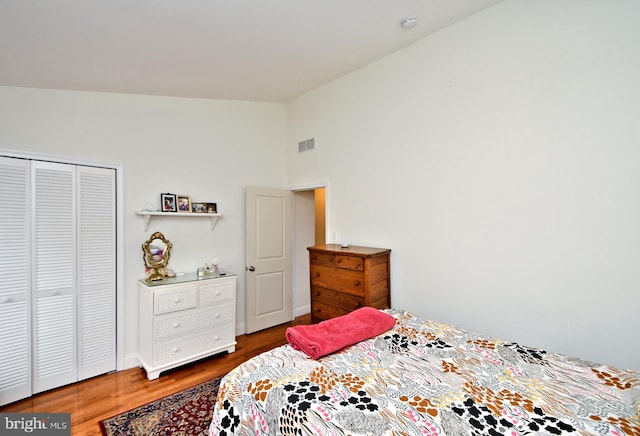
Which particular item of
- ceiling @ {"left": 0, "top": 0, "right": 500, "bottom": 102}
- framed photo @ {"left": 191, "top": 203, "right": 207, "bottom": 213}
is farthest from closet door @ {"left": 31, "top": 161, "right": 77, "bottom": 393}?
framed photo @ {"left": 191, "top": 203, "right": 207, "bottom": 213}

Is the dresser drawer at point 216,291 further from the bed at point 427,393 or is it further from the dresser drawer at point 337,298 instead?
the bed at point 427,393

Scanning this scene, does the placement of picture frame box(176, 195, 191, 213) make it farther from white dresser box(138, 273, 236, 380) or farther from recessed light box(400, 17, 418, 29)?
recessed light box(400, 17, 418, 29)

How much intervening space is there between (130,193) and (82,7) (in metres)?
1.80

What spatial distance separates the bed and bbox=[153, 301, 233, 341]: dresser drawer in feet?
5.86

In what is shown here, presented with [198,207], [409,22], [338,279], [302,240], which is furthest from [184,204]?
[409,22]

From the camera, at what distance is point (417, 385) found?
1.32 m

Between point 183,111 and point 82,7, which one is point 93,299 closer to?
point 183,111

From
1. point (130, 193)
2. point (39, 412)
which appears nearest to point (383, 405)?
point (39, 412)

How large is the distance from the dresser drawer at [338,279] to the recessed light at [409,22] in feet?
7.40

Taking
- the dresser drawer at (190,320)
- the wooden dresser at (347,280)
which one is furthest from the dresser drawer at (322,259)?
the dresser drawer at (190,320)

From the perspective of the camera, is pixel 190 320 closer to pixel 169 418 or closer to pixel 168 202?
pixel 169 418

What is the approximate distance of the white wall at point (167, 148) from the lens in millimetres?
2617

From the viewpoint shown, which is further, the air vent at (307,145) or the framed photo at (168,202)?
the air vent at (307,145)

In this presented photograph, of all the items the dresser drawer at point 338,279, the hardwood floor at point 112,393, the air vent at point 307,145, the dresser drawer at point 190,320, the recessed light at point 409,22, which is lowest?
the hardwood floor at point 112,393
